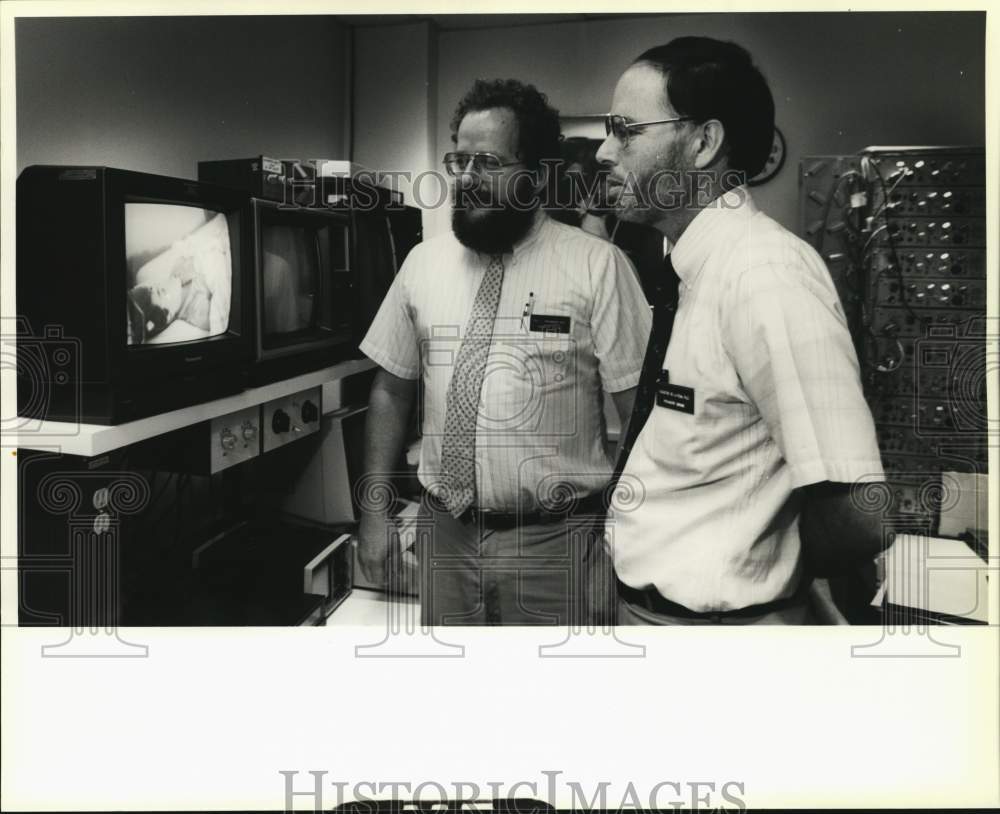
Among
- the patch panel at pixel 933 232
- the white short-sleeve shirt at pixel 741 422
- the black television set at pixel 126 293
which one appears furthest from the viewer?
the patch panel at pixel 933 232

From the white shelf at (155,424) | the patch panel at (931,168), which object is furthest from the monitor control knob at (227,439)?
the patch panel at (931,168)

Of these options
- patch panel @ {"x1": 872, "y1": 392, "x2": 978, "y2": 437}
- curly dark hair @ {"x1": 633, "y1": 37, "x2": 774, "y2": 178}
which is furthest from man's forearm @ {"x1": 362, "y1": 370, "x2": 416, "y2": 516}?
patch panel @ {"x1": 872, "y1": 392, "x2": 978, "y2": 437}

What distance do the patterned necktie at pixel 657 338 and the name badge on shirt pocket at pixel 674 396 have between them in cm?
1

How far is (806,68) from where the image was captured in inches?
63.4

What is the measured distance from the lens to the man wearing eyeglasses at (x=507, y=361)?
1621 mm

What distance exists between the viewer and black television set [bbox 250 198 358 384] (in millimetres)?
1621

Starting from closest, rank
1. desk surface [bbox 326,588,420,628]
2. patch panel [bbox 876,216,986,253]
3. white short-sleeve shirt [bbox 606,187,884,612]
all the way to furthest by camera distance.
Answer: white short-sleeve shirt [bbox 606,187,884,612], patch panel [bbox 876,216,986,253], desk surface [bbox 326,588,420,628]

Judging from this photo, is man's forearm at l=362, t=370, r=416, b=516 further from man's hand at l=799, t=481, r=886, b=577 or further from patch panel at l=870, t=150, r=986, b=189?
patch panel at l=870, t=150, r=986, b=189

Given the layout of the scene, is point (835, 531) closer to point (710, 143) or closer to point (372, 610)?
point (710, 143)

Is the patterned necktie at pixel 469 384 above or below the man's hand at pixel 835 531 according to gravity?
above

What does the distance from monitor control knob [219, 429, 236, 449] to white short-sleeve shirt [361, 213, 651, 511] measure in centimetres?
30

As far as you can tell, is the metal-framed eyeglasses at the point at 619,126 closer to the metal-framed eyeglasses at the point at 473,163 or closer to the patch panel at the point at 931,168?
the metal-framed eyeglasses at the point at 473,163

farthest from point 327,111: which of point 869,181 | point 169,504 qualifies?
point 869,181

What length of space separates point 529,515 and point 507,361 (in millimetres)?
299
